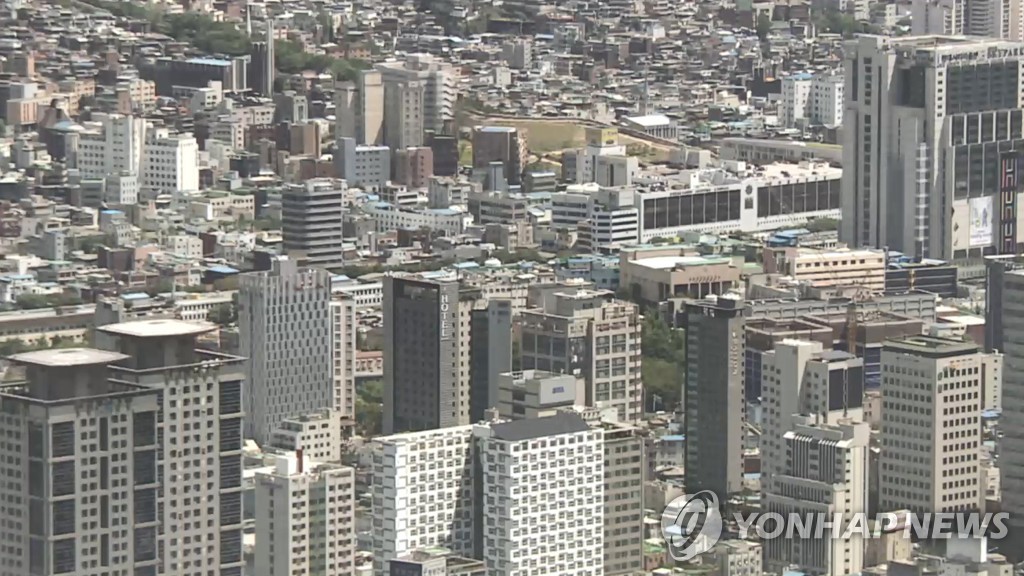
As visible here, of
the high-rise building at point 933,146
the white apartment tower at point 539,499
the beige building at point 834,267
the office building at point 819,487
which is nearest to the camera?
the white apartment tower at point 539,499

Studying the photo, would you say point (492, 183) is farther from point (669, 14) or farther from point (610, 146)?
point (669, 14)

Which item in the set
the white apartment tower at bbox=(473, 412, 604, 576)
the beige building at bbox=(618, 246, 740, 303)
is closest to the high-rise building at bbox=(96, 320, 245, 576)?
the white apartment tower at bbox=(473, 412, 604, 576)

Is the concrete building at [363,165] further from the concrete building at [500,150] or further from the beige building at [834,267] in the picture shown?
the beige building at [834,267]

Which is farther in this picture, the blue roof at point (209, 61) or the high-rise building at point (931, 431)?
the blue roof at point (209, 61)

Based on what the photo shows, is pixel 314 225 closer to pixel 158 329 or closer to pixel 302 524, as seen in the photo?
pixel 302 524

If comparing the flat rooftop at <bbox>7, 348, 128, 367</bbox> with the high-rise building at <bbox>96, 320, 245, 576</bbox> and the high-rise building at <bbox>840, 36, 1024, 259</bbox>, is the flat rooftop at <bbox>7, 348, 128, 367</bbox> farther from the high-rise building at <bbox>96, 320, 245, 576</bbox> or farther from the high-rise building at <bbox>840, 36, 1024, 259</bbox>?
the high-rise building at <bbox>840, 36, 1024, 259</bbox>

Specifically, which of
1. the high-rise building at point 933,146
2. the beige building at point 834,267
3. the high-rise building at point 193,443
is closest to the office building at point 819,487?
the high-rise building at point 193,443
